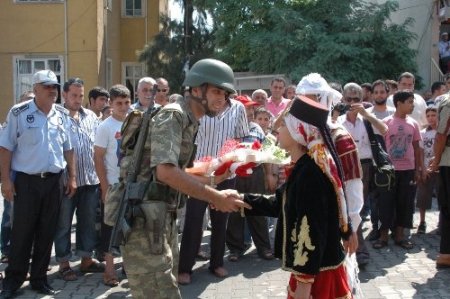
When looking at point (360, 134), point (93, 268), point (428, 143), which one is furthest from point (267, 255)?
point (428, 143)

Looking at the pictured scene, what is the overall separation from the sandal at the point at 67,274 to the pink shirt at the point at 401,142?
4.14 meters

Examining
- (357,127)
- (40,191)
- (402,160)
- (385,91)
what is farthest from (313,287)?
(385,91)

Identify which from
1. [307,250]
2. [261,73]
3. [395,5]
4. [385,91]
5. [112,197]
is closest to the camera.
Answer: [307,250]

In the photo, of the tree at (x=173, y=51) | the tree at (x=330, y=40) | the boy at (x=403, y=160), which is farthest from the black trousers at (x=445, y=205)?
the tree at (x=173, y=51)

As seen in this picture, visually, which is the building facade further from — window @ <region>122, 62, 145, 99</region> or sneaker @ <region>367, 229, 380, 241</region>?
sneaker @ <region>367, 229, 380, 241</region>

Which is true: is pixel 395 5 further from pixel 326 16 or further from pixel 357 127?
pixel 357 127

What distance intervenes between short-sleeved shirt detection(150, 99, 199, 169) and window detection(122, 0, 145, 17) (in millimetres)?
23090

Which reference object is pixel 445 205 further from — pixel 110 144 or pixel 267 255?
pixel 110 144

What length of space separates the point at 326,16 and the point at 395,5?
88.0 inches

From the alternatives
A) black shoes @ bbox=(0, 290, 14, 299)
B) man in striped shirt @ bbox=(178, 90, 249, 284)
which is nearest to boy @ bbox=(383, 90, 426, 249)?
man in striped shirt @ bbox=(178, 90, 249, 284)

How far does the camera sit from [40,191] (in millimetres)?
5805

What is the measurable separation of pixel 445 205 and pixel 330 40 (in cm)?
1268

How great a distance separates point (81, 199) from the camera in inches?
267

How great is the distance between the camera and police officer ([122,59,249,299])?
11.7 feet
